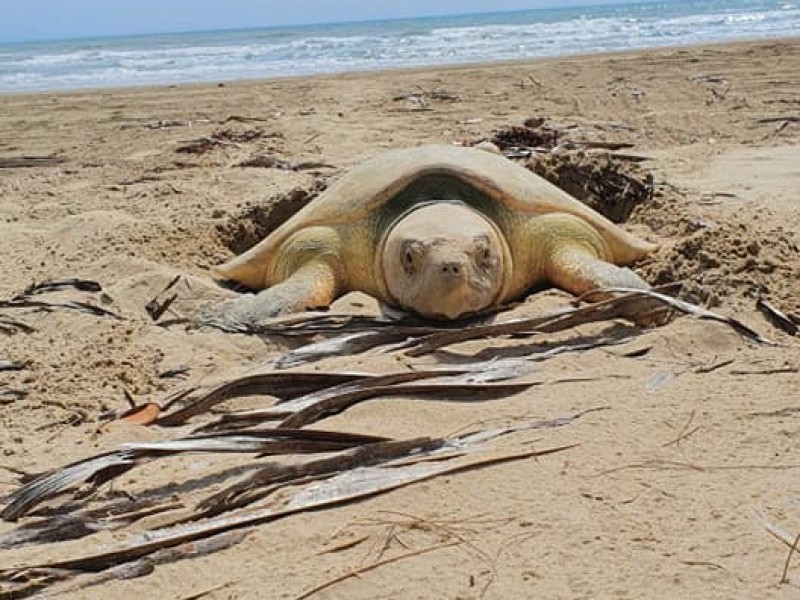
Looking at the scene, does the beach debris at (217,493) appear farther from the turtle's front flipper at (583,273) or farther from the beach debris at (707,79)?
the beach debris at (707,79)

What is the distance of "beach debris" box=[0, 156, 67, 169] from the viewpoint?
8539 mm

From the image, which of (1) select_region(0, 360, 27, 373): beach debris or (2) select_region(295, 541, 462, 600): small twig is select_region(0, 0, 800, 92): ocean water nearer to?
(1) select_region(0, 360, 27, 373): beach debris

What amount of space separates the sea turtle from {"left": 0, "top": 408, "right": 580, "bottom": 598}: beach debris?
1418 mm

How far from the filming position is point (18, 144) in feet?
32.9

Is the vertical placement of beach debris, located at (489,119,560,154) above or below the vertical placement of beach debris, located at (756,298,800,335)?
above

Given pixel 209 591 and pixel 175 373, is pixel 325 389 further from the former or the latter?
pixel 209 591

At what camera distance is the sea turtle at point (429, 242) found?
12.7 feet

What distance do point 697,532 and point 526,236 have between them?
2.63m

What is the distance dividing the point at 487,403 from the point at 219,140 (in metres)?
6.78

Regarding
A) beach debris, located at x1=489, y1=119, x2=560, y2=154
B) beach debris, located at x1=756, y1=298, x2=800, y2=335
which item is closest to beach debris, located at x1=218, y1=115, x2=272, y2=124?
beach debris, located at x1=489, y1=119, x2=560, y2=154

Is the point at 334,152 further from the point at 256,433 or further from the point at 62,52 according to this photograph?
the point at 62,52

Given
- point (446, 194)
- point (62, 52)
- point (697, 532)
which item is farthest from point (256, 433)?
point (62, 52)

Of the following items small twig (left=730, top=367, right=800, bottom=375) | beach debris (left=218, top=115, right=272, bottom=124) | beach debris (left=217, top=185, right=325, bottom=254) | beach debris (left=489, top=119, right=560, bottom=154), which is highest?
beach debris (left=218, top=115, right=272, bottom=124)

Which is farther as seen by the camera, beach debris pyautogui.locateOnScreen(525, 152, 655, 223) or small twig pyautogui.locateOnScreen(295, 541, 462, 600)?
beach debris pyautogui.locateOnScreen(525, 152, 655, 223)
